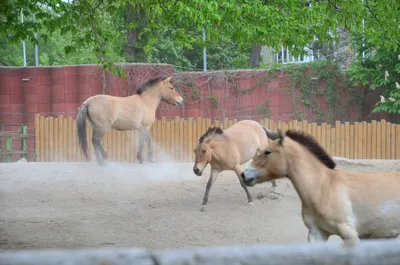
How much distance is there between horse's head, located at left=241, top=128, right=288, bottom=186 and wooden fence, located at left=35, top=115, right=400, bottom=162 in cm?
1188

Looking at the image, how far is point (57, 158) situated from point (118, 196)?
7.36 meters

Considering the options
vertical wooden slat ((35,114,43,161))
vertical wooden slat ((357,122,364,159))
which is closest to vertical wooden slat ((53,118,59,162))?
vertical wooden slat ((35,114,43,161))

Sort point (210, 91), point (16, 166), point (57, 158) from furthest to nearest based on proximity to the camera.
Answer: point (210, 91) → point (57, 158) → point (16, 166)

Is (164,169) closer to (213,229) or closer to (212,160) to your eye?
(212,160)

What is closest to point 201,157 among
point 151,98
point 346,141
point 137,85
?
point 151,98

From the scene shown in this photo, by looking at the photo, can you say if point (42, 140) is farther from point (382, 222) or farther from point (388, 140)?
point (382, 222)

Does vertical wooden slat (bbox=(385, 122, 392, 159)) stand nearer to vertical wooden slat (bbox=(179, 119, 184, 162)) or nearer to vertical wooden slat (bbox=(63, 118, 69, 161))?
vertical wooden slat (bbox=(179, 119, 184, 162))

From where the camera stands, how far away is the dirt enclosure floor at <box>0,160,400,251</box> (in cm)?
838

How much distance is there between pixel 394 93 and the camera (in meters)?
21.4

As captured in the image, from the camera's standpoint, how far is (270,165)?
593cm

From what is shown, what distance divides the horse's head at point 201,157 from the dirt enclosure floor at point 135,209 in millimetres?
777

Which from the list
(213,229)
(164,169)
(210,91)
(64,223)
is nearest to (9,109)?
(210,91)

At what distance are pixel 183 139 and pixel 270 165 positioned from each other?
40.6ft

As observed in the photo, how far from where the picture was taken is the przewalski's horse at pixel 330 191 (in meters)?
5.61
